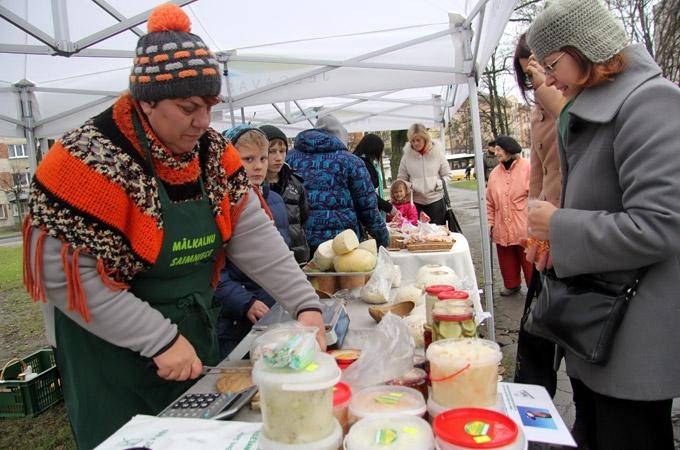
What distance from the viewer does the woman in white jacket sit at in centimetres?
604

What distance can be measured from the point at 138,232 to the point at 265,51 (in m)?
4.15

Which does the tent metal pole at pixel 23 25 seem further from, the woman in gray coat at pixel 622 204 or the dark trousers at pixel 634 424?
the dark trousers at pixel 634 424

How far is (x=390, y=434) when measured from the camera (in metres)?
0.89

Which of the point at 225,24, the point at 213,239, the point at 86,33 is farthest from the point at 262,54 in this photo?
the point at 213,239

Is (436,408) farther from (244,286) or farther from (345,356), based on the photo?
(244,286)

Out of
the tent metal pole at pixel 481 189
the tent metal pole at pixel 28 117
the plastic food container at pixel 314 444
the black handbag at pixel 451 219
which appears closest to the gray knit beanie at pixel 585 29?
the plastic food container at pixel 314 444

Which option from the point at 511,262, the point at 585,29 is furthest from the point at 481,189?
the point at 585,29

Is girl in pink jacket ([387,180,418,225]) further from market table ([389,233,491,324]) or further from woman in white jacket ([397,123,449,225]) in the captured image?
market table ([389,233,491,324])

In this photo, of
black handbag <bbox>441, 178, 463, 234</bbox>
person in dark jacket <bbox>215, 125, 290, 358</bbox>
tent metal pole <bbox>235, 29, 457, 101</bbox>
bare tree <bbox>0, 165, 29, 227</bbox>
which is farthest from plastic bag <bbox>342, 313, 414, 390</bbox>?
bare tree <bbox>0, 165, 29, 227</bbox>

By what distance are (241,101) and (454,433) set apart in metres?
5.01

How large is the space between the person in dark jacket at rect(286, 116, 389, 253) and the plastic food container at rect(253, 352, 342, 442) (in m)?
2.47

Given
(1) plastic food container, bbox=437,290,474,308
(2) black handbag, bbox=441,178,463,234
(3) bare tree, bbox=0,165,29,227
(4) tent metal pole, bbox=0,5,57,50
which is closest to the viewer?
(1) plastic food container, bbox=437,290,474,308

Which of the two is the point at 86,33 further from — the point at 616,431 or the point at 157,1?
the point at 616,431

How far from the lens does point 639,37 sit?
35.4ft
